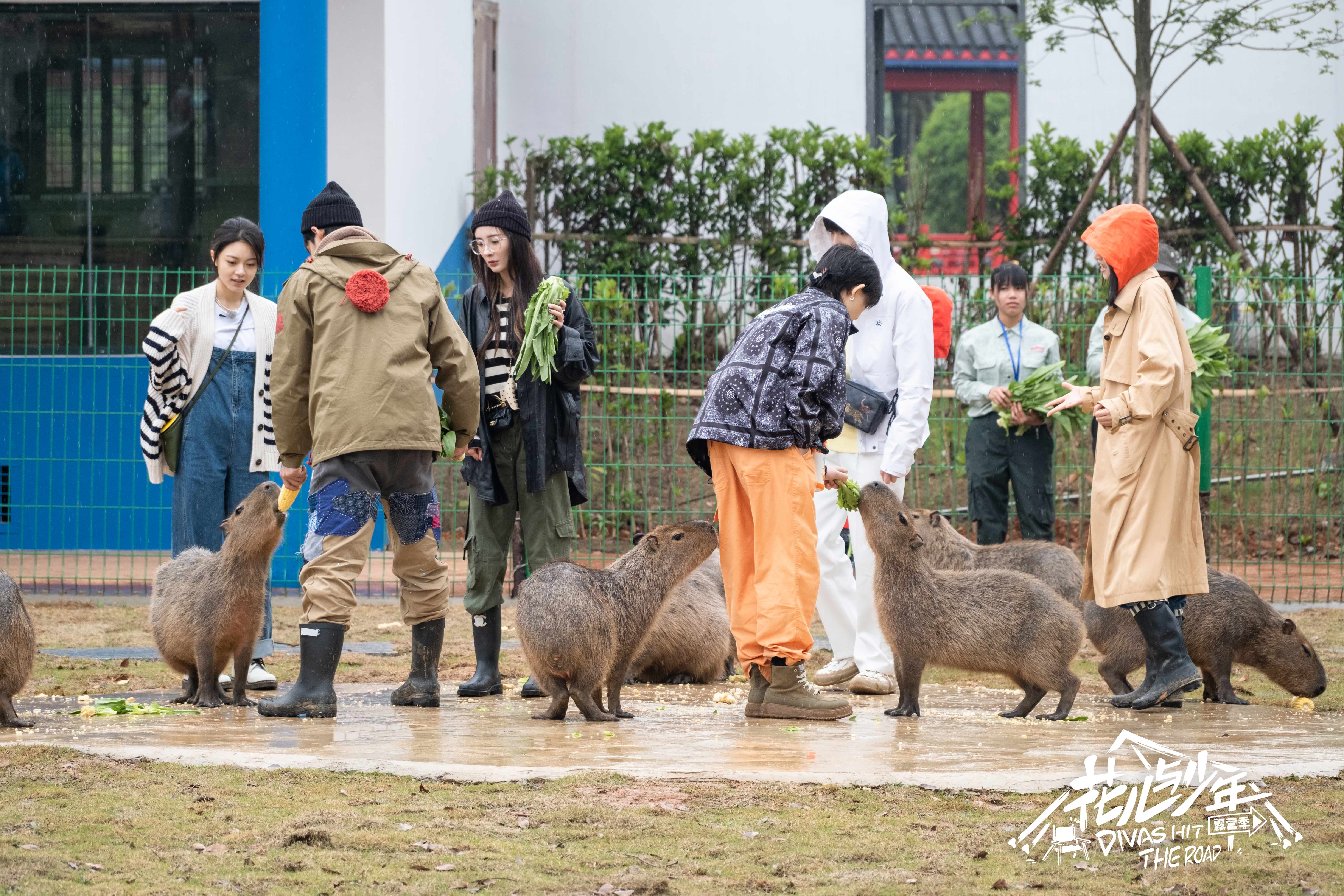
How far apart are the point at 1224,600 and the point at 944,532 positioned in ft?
4.10

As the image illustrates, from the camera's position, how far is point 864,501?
6.25m

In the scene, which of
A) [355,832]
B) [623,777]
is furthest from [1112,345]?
[355,832]

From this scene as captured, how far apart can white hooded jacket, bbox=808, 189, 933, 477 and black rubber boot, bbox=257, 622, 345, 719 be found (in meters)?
2.43

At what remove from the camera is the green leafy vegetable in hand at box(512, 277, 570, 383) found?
606cm

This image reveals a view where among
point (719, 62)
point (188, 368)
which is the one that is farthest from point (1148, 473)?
point (719, 62)

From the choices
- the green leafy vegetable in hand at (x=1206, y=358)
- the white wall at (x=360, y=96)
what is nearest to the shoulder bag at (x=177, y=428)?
the green leafy vegetable in hand at (x=1206, y=358)

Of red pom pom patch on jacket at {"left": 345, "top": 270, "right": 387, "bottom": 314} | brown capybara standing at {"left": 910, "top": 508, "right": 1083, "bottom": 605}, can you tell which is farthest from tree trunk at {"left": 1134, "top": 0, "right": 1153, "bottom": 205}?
red pom pom patch on jacket at {"left": 345, "top": 270, "right": 387, "bottom": 314}

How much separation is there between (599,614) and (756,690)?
0.70m

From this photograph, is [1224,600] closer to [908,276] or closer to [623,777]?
[908,276]

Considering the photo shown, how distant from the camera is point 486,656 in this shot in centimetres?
638

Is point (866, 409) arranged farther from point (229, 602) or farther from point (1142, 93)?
point (1142, 93)

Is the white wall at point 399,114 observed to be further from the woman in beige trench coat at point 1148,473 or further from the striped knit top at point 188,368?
the woman in beige trench coat at point 1148,473

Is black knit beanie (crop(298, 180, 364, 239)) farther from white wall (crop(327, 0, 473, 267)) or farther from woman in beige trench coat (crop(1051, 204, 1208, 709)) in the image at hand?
white wall (crop(327, 0, 473, 267))

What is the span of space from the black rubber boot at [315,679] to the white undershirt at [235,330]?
1654mm
